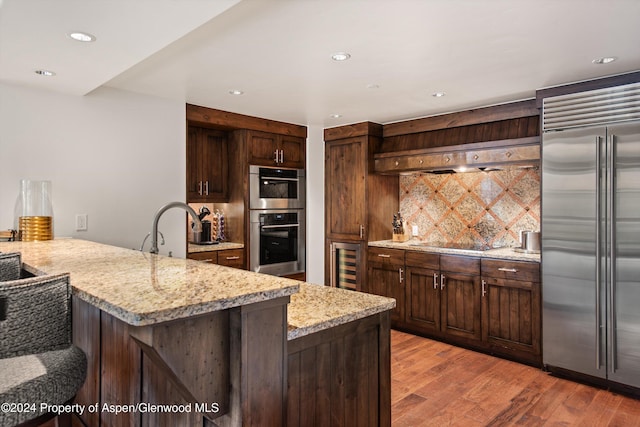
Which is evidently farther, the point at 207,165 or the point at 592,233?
the point at 207,165

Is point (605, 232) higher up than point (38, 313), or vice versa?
point (605, 232)

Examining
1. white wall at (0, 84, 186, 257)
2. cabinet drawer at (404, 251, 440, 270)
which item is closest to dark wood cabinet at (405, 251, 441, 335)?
cabinet drawer at (404, 251, 440, 270)

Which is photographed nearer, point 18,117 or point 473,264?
point 18,117

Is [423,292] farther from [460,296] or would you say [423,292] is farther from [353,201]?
[353,201]

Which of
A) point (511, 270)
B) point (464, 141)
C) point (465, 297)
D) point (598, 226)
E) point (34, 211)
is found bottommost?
point (465, 297)

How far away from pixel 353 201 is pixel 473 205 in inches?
49.9

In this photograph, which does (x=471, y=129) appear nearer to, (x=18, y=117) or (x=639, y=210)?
(x=639, y=210)

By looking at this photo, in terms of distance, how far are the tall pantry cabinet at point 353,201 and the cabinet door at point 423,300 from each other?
0.56 metres

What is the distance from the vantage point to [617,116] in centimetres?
288

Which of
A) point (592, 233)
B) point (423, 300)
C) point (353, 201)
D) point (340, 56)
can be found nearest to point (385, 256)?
point (423, 300)

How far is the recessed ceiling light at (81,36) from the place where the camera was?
2.02m

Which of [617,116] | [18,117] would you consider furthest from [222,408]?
[617,116]

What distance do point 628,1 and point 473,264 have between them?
7.50 feet

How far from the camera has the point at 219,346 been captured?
1.22m
